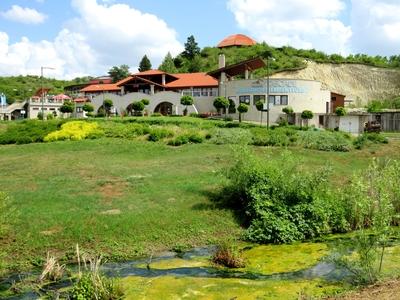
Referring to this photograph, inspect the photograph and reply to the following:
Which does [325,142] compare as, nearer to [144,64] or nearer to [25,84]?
[144,64]

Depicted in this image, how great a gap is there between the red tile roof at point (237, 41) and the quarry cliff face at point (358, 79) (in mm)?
18558

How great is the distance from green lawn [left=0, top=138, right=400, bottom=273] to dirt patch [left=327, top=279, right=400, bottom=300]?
756cm

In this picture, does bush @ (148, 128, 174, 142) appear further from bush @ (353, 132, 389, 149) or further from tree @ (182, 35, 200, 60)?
tree @ (182, 35, 200, 60)

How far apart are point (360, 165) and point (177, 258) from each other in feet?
63.5

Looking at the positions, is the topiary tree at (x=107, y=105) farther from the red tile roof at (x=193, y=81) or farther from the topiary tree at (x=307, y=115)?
the topiary tree at (x=307, y=115)

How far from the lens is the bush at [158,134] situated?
1502 inches

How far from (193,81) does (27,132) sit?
99.5ft

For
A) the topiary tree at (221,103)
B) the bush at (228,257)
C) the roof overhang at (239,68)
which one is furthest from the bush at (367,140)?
the bush at (228,257)

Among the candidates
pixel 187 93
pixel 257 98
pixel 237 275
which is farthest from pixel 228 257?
pixel 187 93

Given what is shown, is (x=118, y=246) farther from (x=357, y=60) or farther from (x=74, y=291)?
(x=357, y=60)

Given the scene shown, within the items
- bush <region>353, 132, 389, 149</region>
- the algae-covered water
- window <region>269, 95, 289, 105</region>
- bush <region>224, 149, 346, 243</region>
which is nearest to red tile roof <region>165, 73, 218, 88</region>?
window <region>269, 95, 289, 105</region>

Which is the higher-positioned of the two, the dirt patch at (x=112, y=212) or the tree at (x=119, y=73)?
the tree at (x=119, y=73)

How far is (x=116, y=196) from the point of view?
22.9m

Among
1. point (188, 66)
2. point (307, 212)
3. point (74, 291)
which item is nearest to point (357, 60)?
point (188, 66)
